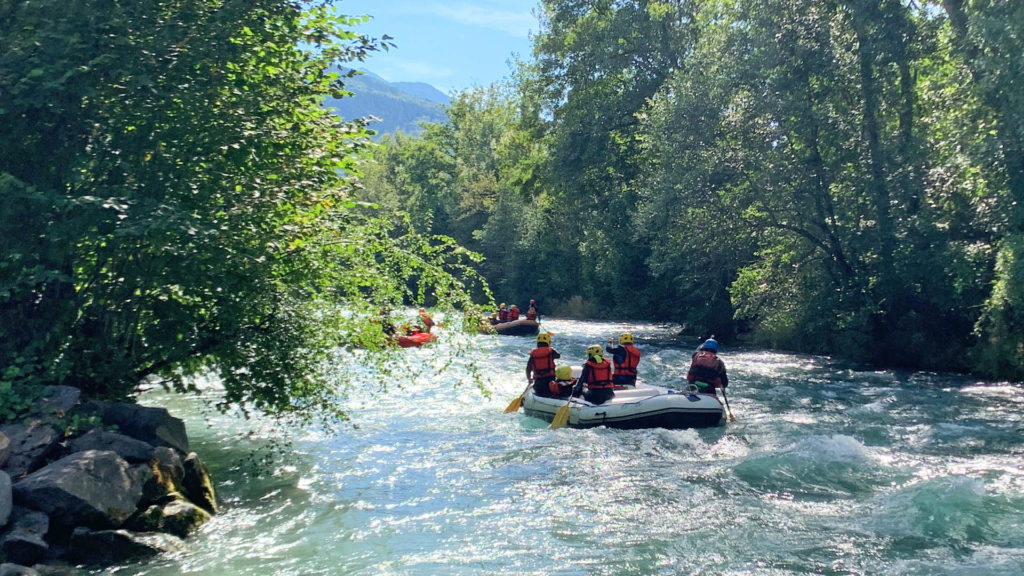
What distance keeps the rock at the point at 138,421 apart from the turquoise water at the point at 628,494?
103cm

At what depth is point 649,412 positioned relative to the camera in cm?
1266

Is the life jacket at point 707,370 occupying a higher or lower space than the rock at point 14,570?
higher

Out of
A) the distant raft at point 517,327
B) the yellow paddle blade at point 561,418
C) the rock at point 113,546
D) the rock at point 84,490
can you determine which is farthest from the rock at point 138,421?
the distant raft at point 517,327

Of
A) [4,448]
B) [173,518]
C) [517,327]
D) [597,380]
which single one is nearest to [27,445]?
[4,448]

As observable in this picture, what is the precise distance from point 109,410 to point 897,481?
8.77m

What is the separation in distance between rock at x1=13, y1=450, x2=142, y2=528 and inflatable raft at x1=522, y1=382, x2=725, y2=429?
7.24 m

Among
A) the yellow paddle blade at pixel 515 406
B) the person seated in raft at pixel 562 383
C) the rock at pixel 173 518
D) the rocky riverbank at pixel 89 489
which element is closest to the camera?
the rocky riverbank at pixel 89 489

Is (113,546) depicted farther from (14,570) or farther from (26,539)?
(14,570)

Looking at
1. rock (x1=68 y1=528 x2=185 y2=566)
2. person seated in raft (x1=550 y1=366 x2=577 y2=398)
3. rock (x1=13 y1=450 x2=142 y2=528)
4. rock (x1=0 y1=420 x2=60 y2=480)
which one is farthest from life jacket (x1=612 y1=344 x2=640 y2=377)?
rock (x1=0 y1=420 x2=60 y2=480)

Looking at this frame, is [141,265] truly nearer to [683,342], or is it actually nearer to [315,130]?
[315,130]

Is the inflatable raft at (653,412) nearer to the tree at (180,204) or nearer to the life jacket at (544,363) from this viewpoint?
the life jacket at (544,363)

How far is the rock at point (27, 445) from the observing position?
281 inches

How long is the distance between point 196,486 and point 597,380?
6.73 metres

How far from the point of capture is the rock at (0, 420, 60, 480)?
713cm
